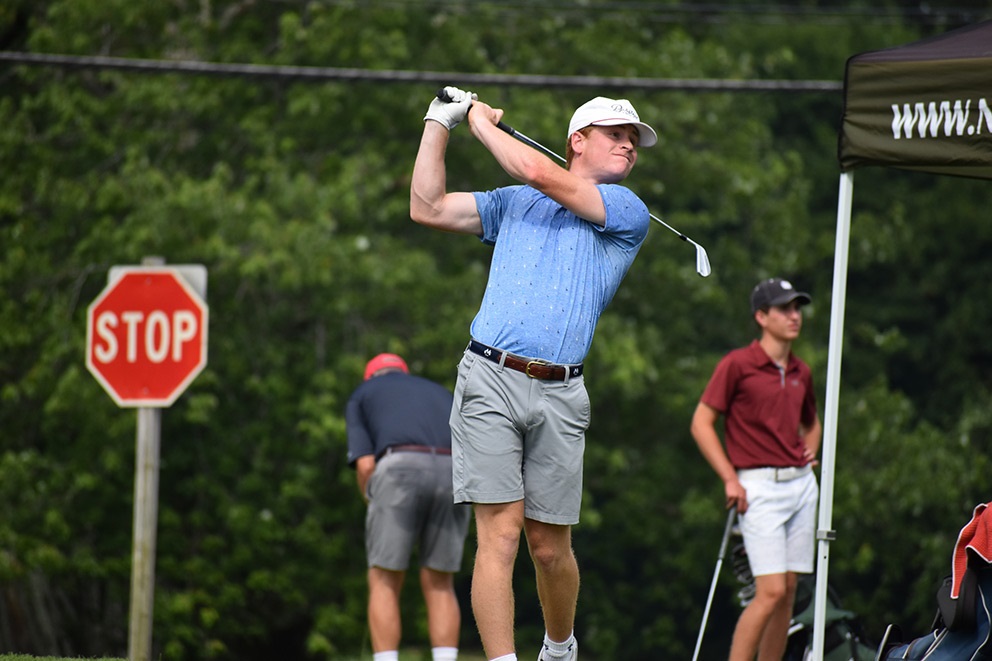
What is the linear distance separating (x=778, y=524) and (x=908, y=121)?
227 centimetres

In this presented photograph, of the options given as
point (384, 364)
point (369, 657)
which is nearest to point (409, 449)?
point (384, 364)

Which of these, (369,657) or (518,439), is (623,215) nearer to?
(518,439)

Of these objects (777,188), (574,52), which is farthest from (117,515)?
(777,188)

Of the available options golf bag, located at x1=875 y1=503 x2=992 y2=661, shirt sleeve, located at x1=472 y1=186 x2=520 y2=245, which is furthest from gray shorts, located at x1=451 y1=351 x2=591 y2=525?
golf bag, located at x1=875 y1=503 x2=992 y2=661

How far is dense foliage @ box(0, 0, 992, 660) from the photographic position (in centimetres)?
1366

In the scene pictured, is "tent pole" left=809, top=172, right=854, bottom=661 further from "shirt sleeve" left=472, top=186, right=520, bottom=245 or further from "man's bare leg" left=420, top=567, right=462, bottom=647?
"man's bare leg" left=420, top=567, right=462, bottom=647

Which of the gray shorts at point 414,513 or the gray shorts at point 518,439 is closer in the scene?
the gray shorts at point 518,439

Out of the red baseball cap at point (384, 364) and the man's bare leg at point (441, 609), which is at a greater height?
the red baseball cap at point (384, 364)

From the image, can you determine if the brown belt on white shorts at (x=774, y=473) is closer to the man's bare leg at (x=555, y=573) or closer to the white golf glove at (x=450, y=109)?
the man's bare leg at (x=555, y=573)

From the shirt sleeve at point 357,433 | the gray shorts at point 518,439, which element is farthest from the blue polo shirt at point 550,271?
the shirt sleeve at point 357,433

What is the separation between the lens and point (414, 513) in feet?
24.5

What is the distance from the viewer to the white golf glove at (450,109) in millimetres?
4766

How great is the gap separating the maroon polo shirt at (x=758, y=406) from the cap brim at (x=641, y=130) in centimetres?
200

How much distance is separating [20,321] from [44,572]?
2389 mm
